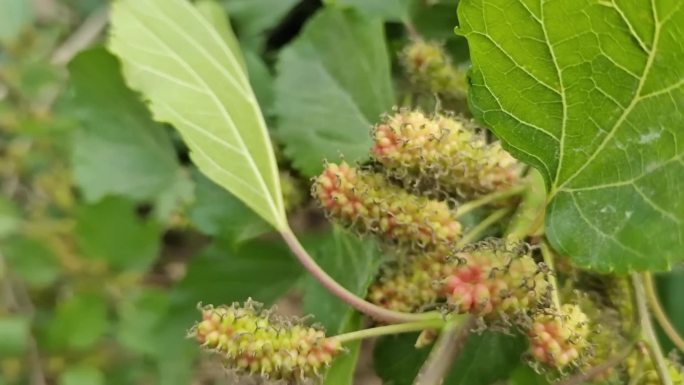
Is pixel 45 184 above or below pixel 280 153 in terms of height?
below

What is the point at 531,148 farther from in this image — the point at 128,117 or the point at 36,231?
the point at 36,231

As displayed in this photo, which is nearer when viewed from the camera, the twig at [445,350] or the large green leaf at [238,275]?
the twig at [445,350]

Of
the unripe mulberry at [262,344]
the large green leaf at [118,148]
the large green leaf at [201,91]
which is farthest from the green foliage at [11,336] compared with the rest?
the unripe mulberry at [262,344]

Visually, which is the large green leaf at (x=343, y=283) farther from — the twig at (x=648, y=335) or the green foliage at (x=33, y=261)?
the green foliage at (x=33, y=261)

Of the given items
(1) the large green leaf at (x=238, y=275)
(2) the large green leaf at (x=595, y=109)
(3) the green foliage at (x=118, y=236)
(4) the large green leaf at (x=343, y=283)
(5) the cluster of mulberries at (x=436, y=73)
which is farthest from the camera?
(3) the green foliage at (x=118, y=236)

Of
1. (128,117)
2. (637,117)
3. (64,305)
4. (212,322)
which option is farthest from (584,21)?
(64,305)

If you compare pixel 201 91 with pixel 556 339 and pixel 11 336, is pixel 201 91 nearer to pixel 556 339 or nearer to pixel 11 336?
pixel 556 339

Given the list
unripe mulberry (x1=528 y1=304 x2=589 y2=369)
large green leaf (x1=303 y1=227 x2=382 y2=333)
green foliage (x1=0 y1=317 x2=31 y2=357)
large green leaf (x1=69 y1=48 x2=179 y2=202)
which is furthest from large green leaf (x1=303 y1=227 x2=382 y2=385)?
green foliage (x1=0 y1=317 x2=31 y2=357)
